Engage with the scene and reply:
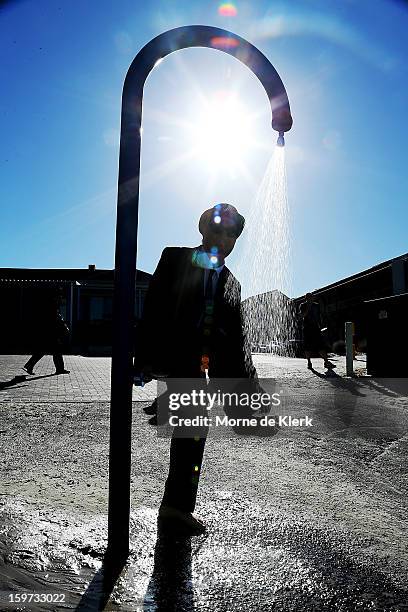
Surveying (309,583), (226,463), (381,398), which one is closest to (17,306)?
(381,398)

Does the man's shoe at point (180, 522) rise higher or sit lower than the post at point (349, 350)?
lower

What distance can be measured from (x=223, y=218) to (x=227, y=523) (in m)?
1.61

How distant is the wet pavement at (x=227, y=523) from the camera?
188 centimetres

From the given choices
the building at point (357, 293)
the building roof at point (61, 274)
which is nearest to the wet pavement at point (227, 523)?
the building at point (357, 293)

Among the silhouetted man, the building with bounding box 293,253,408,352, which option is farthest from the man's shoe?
the building with bounding box 293,253,408,352

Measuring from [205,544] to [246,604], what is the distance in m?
0.53

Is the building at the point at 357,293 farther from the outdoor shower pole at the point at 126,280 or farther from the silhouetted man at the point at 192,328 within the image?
the outdoor shower pole at the point at 126,280

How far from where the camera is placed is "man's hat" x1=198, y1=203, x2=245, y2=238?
8.56 feet

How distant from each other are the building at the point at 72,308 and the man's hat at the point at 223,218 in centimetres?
2457

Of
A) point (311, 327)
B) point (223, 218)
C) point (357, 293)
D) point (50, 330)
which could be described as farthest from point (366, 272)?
point (223, 218)

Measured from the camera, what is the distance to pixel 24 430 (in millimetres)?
4773

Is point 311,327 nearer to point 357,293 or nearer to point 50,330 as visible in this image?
point 50,330

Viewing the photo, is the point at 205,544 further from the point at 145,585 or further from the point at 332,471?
the point at 332,471

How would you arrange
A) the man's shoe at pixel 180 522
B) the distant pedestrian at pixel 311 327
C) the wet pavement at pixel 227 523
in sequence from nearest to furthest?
the wet pavement at pixel 227 523 < the man's shoe at pixel 180 522 < the distant pedestrian at pixel 311 327
